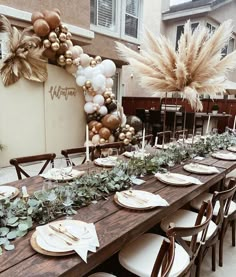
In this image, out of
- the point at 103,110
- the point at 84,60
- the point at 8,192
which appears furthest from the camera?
the point at 103,110

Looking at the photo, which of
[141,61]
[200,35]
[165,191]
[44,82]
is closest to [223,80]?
[200,35]

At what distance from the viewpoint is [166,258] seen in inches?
42.7

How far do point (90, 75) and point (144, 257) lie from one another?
162 inches

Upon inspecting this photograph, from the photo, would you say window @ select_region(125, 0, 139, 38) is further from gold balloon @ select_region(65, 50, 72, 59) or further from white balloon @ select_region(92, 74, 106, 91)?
gold balloon @ select_region(65, 50, 72, 59)

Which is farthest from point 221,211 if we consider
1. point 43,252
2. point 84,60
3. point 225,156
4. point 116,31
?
point 116,31

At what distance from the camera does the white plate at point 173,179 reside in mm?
1915

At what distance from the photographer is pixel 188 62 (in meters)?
2.07

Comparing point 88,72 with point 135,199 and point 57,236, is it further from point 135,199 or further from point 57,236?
point 57,236

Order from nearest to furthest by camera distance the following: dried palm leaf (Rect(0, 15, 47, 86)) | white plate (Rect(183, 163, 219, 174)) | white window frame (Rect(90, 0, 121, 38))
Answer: white plate (Rect(183, 163, 219, 174)), dried palm leaf (Rect(0, 15, 47, 86)), white window frame (Rect(90, 0, 121, 38))

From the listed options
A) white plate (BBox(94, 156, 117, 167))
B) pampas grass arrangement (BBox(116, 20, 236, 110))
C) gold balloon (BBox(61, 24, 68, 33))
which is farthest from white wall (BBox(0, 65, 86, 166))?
pampas grass arrangement (BBox(116, 20, 236, 110))

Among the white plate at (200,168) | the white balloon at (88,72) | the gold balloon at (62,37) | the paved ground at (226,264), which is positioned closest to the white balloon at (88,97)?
the white balloon at (88,72)

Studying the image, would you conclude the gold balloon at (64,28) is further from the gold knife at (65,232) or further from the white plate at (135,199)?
the gold knife at (65,232)

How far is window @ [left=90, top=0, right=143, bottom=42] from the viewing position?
641 centimetres

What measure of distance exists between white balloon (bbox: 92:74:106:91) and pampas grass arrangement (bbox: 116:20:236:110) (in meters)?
2.90
